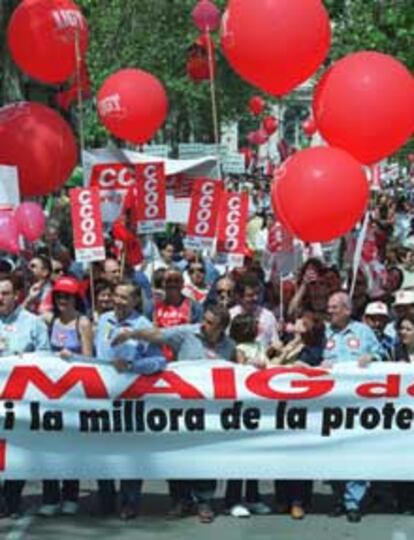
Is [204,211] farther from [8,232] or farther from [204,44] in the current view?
[204,44]

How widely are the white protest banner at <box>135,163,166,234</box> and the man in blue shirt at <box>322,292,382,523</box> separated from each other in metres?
3.90

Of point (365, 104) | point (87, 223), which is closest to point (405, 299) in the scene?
point (365, 104)

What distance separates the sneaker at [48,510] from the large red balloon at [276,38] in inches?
151

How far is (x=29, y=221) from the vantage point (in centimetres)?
1337

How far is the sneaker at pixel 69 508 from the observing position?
9.86 meters

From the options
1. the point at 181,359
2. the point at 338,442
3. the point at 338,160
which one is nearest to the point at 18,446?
the point at 181,359

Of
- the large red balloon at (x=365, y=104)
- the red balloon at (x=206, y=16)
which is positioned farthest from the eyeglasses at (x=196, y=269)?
the large red balloon at (x=365, y=104)

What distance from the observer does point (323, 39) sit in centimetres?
1138

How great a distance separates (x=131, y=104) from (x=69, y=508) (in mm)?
5248

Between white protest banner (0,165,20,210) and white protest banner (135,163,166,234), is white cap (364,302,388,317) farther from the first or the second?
white protest banner (0,165,20,210)

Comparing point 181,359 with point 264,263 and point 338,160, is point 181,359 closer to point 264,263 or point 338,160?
point 338,160

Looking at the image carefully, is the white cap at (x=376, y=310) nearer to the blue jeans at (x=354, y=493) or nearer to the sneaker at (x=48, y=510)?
the blue jeans at (x=354, y=493)

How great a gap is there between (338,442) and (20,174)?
4.48 meters

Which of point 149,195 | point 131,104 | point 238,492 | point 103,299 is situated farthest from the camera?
point 131,104
